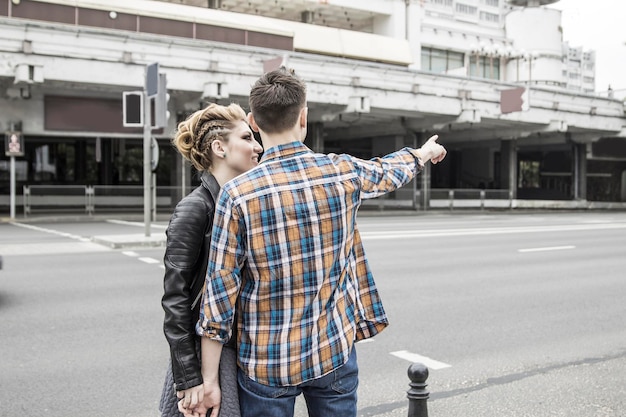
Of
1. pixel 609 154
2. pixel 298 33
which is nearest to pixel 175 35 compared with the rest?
pixel 298 33

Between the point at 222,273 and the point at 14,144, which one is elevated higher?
the point at 14,144

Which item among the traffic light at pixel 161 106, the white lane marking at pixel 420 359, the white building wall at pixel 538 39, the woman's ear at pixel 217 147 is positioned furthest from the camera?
the white building wall at pixel 538 39

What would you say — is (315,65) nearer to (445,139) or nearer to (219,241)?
(445,139)

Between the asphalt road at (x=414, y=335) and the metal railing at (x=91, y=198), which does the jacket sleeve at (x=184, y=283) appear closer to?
the asphalt road at (x=414, y=335)

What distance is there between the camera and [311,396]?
7.75 ft

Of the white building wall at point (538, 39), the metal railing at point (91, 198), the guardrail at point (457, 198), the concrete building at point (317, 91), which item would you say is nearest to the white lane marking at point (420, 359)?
the concrete building at point (317, 91)

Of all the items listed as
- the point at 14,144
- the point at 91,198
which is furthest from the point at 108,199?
the point at 14,144

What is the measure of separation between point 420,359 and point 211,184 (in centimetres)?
391

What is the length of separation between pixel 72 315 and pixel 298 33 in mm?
28194

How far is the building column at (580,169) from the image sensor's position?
42438mm

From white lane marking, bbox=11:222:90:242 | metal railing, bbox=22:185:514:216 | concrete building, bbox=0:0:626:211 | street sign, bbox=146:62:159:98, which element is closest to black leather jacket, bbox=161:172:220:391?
street sign, bbox=146:62:159:98

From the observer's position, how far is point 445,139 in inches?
1764

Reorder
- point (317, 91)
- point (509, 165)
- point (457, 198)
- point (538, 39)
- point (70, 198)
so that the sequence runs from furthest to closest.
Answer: point (538, 39) < point (509, 165) < point (457, 198) < point (317, 91) < point (70, 198)

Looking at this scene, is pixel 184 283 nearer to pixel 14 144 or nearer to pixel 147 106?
pixel 147 106
